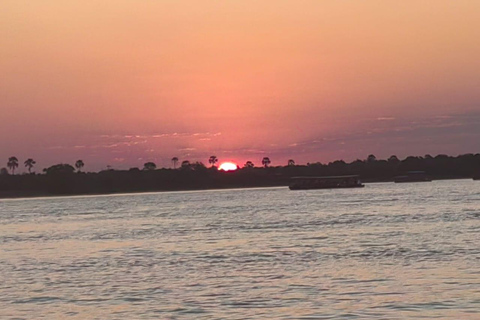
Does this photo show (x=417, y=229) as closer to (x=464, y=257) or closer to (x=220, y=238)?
(x=220, y=238)

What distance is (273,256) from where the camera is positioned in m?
54.3

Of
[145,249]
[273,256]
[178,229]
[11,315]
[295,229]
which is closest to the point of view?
[11,315]

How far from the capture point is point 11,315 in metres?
33.4

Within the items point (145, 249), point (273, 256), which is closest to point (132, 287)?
point (273, 256)

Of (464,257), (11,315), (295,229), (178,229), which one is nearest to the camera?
(11,315)

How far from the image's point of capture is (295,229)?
269ft

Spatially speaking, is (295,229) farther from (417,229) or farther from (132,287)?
(132,287)

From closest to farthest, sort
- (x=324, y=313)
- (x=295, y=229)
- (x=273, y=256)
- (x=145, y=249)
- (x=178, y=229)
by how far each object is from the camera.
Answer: (x=324, y=313), (x=273, y=256), (x=145, y=249), (x=295, y=229), (x=178, y=229)

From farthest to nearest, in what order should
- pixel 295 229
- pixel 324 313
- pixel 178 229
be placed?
pixel 178 229 → pixel 295 229 → pixel 324 313

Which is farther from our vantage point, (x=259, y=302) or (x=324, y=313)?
(x=259, y=302)

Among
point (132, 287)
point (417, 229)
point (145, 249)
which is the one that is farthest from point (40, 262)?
point (417, 229)

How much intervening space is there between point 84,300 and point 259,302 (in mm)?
7259

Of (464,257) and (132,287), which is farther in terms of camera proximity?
(464,257)

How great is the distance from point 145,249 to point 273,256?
12555 mm
